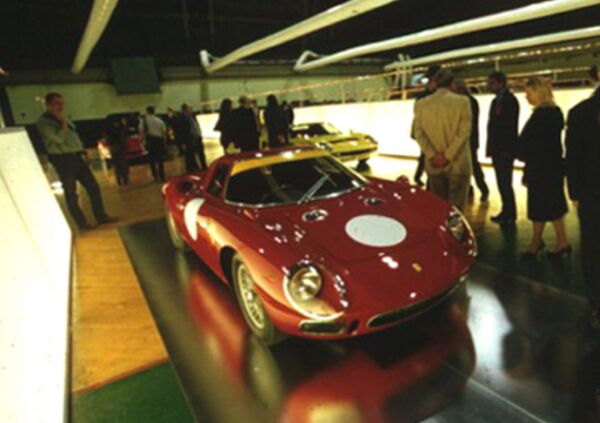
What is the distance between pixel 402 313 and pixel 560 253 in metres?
2.05

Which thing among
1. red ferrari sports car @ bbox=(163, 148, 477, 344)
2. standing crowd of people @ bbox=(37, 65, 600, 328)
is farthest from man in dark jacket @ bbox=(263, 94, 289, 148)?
red ferrari sports car @ bbox=(163, 148, 477, 344)

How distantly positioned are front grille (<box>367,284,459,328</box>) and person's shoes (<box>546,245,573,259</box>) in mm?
1697

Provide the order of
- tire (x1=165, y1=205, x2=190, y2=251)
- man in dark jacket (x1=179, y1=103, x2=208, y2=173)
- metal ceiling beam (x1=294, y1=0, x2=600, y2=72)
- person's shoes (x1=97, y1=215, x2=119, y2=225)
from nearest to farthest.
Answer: tire (x1=165, y1=205, x2=190, y2=251) → person's shoes (x1=97, y1=215, x2=119, y2=225) → man in dark jacket (x1=179, y1=103, x2=208, y2=173) → metal ceiling beam (x1=294, y1=0, x2=600, y2=72)

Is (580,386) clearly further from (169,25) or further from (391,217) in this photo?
(169,25)

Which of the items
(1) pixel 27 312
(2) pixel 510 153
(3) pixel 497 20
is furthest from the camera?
(3) pixel 497 20

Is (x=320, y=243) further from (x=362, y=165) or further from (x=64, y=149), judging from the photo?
(x=362, y=165)

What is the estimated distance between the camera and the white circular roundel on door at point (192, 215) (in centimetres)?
338

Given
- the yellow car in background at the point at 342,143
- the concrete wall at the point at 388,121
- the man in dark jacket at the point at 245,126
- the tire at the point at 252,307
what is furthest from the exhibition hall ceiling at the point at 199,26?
the tire at the point at 252,307

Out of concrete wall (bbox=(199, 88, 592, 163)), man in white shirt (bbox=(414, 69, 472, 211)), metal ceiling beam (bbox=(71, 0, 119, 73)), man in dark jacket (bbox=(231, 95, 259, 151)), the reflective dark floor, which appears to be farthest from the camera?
metal ceiling beam (bbox=(71, 0, 119, 73))

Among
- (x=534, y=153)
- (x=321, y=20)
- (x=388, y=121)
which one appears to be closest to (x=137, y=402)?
(x=534, y=153)

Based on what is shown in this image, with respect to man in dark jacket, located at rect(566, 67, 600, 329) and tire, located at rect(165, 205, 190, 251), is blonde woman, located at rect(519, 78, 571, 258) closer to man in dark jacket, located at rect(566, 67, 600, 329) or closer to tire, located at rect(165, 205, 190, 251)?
man in dark jacket, located at rect(566, 67, 600, 329)

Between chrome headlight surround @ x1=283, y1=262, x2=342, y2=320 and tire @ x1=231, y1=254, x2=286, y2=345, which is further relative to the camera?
tire @ x1=231, y1=254, x2=286, y2=345

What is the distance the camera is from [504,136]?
4316mm

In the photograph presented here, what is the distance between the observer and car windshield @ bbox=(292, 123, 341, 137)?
9641mm
